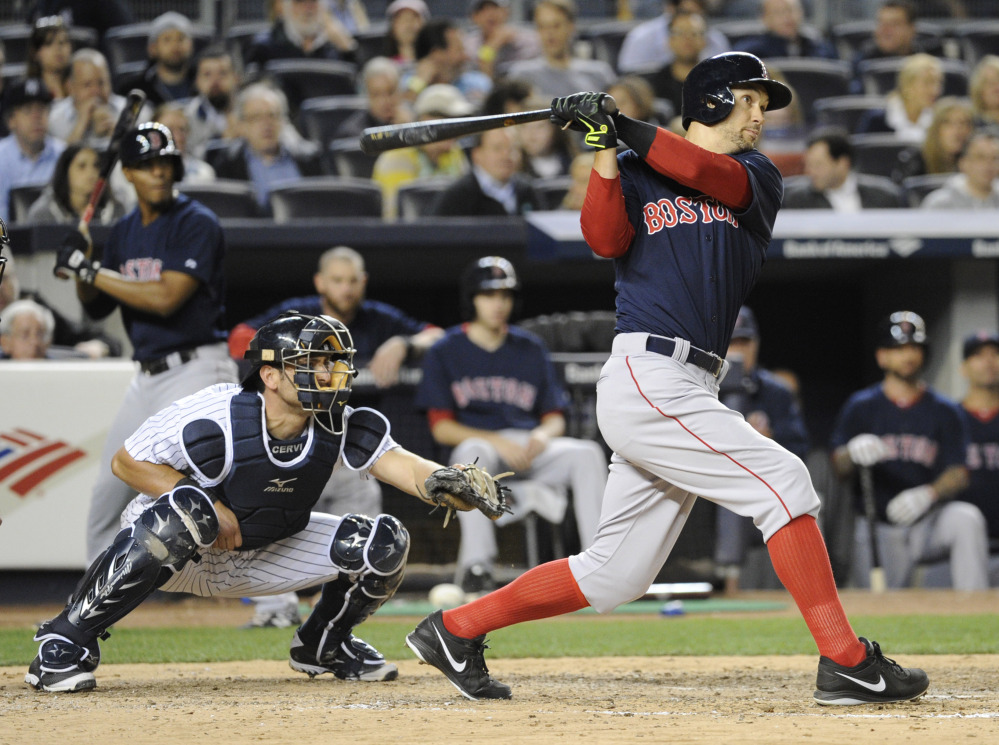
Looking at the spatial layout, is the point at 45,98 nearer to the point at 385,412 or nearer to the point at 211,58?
the point at 211,58

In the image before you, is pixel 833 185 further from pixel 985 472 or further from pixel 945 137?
pixel 985 472

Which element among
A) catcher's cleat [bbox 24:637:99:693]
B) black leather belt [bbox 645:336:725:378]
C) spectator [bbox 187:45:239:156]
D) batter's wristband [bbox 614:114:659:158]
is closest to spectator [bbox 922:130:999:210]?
spectator [bbox 187:45:239:156]

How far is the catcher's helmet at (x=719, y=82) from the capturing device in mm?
3127

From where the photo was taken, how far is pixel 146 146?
14.8ft

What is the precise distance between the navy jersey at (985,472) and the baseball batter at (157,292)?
423 centimetres

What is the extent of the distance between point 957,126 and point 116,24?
6287 mm

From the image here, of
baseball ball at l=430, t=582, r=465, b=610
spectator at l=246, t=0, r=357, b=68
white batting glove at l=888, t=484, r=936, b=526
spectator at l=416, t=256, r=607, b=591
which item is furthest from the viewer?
spectator at l=246, t=0, r=357, b=68

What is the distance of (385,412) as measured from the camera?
6.38m

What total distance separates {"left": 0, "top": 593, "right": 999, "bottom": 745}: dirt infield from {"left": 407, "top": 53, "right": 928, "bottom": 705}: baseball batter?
178 mm

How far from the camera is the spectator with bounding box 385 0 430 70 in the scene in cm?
963

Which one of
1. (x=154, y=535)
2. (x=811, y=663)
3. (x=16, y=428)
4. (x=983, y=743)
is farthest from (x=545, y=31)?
(x=983, y=743)

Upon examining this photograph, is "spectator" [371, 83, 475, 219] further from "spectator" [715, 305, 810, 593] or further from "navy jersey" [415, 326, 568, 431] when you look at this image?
"spectator" [715, 305, 810, 593]

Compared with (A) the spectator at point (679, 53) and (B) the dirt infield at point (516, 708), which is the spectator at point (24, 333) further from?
(A) the spectator at point (679, 53)

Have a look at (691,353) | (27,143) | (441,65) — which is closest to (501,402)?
(691,353)
